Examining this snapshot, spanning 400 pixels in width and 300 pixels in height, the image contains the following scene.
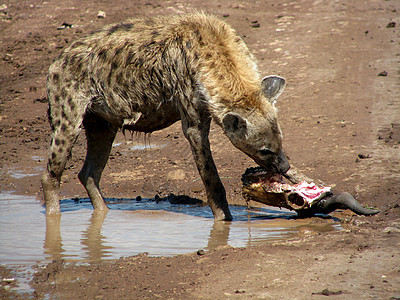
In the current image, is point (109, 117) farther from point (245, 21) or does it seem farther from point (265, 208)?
point (245, 21)

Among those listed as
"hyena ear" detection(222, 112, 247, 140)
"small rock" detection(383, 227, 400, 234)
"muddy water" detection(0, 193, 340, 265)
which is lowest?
"muddy water" detection(0, 193, 340, 265)

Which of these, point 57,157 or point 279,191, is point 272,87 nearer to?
point 279,191

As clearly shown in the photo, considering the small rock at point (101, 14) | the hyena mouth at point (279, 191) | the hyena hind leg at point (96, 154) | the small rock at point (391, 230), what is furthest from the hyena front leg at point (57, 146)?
the small rock at point (101, 14)

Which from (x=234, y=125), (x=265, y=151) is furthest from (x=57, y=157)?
(x=265, y=151)

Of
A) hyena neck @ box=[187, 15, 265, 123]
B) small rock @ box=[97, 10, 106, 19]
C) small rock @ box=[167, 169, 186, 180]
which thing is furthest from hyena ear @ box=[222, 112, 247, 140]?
small rock @ box=[97, 10, 106, 19]

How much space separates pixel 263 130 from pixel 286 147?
2.12 metres

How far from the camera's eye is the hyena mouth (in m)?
4.47

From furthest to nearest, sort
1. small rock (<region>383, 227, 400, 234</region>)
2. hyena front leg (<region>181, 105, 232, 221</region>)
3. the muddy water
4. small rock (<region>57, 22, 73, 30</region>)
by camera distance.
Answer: small rock (<region>57, 22, 73, 30</region>), hyena front leg (<region>181, 105, 232, 221</region>), the muddy water, small rock (<region>383, 227, 400, 234</region>)

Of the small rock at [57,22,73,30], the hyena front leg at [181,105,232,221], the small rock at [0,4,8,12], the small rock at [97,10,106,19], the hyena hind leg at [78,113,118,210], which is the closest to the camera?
the hyena front leg at [181,105,232,221]

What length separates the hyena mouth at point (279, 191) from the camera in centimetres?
447

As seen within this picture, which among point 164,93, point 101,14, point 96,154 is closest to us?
point 164,93

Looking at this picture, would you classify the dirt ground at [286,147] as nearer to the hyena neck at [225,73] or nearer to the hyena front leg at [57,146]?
the hyena front leg at [57,146]

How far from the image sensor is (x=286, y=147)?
6.50 metres

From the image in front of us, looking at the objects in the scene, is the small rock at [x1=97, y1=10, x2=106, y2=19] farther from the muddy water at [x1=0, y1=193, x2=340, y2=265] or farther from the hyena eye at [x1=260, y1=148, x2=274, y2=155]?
the hyena eye at [x1=260, y1=148, x2=274, y2=155]
